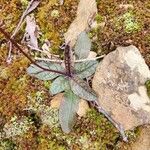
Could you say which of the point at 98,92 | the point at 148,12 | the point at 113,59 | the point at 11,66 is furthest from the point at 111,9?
the point at 11,66

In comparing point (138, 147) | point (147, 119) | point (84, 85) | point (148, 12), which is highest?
point (148, 12)

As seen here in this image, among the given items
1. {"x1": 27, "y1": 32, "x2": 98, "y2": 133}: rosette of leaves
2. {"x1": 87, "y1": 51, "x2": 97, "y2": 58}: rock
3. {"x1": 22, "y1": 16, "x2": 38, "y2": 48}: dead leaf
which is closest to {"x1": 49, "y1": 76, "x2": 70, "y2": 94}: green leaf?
{"x1": 27, "y1": 32, "x2": 98, "y2": 133}: rosette of leaves

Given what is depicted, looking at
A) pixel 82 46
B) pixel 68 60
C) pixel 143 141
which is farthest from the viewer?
pixel 82 46

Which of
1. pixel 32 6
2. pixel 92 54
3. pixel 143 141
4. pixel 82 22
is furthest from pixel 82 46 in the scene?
pixel 143 141

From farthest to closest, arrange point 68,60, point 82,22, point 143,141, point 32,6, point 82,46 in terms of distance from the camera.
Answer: point 32,6 < point 82,22 < point 82,46 < point 68,60 < point 143,141

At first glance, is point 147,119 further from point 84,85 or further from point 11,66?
point 11,66

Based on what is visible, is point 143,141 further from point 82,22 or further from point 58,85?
point 82,22
